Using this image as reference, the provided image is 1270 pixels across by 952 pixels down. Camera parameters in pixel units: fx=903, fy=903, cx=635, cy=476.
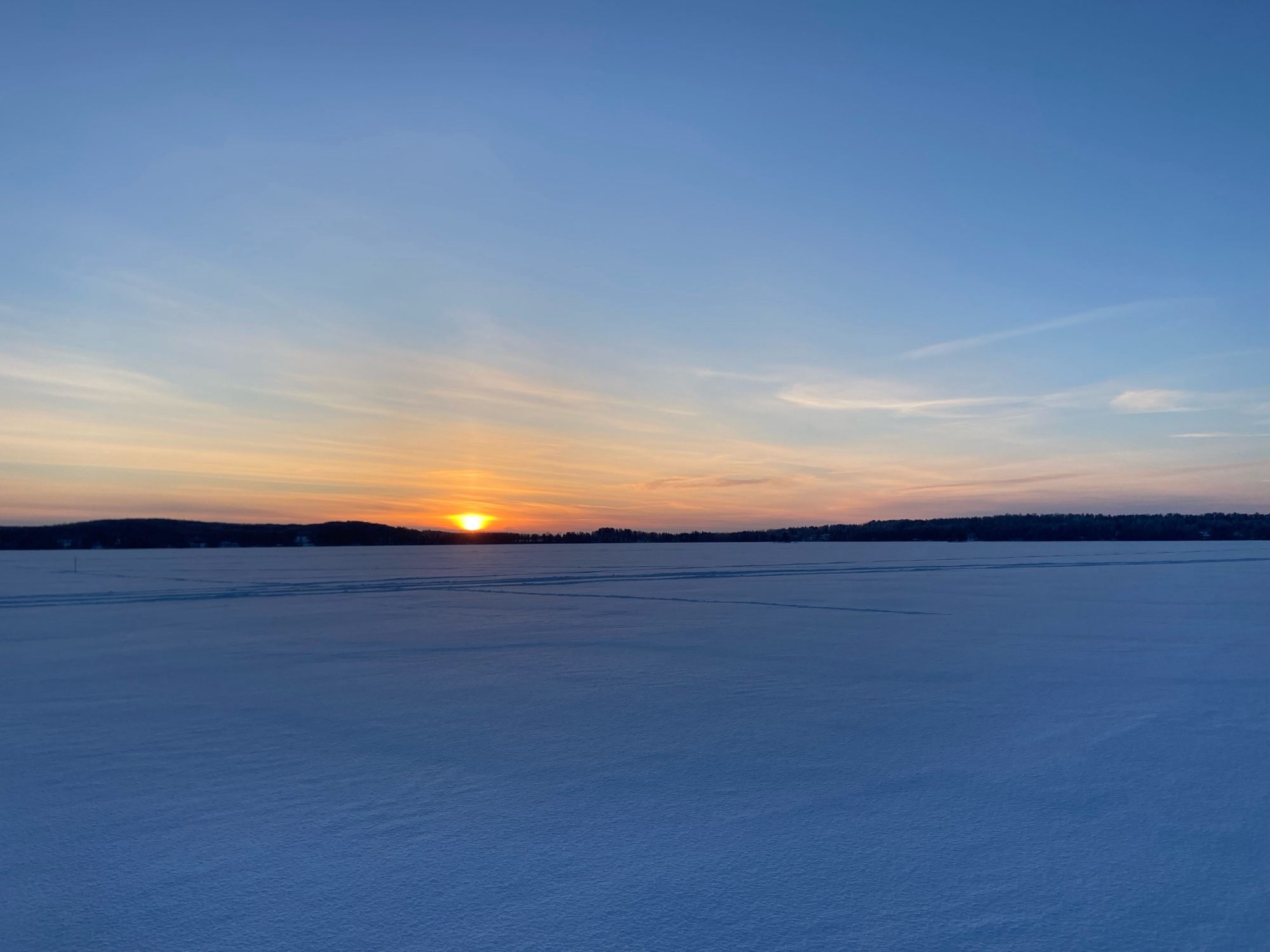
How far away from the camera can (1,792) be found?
4.15 metres

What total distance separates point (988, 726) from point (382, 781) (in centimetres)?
352

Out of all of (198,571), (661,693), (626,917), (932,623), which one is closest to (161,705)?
(661,693)

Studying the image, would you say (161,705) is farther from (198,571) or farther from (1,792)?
(198,571)

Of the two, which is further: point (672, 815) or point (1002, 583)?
point (1002, 583)

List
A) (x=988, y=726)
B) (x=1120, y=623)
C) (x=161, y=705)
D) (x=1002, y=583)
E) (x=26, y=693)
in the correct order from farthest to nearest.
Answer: (x=1002, y=583)
(x=1120, y=623)
(x=26, y=693)
(x=161, y=705)
(x=988, y=726)

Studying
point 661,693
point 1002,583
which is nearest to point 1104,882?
point 661,693

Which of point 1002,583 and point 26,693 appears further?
point 1002,583

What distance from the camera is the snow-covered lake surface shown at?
2824mm

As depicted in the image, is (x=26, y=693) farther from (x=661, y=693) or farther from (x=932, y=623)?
(x=932, y=623)

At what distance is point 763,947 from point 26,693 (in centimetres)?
636

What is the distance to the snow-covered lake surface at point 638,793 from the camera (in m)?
2.82

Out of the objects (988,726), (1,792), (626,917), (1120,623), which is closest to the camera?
(626,917)

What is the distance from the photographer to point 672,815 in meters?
3.81

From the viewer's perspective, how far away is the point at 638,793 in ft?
13.5
